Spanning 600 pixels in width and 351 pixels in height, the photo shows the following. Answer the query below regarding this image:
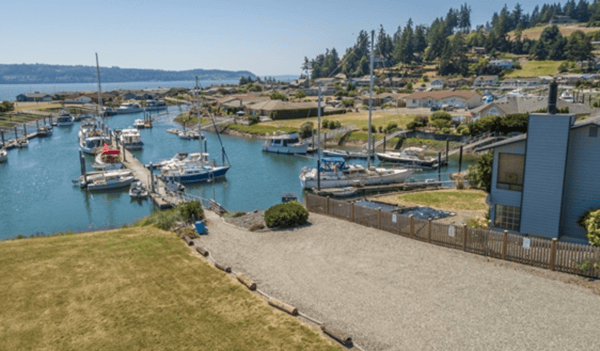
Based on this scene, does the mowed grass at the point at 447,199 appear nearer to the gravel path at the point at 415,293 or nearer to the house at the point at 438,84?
the gravel path at the point at 415,293

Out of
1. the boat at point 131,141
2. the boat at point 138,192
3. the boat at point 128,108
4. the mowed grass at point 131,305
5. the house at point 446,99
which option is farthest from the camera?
the boat at point 128,108

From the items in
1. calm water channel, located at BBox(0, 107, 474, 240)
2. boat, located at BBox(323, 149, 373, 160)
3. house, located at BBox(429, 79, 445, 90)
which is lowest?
calm water channel, located at BBox(0, 107, 474, 240)

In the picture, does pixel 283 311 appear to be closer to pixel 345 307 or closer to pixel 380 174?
pixel 345 307

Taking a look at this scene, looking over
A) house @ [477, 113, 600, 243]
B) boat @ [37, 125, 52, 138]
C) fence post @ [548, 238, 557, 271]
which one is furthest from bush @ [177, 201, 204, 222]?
boat @ [37, 125, 52, 138]

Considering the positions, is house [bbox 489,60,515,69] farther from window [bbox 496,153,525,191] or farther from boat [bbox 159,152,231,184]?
window [bbox 496,153,525,191]

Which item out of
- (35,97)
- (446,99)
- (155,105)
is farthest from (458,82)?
(35,97)

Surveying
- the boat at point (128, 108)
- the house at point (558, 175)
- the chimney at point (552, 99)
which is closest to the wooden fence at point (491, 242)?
the house at point (558, 175)
